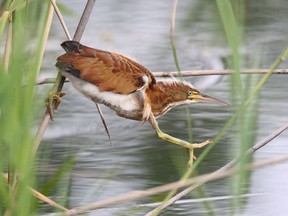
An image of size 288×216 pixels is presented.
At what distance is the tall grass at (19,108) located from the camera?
1485 mm

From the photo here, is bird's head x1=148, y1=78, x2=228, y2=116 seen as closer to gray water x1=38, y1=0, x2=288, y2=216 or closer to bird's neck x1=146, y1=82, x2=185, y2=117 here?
bird's neck x1=146, y1=82, x2=185, y2=117

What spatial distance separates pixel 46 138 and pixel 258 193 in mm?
726

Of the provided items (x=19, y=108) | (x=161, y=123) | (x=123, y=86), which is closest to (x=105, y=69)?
(x=123, y=86)

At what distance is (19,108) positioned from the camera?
59.9 inches

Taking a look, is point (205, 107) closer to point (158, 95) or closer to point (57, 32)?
point (57, 32)

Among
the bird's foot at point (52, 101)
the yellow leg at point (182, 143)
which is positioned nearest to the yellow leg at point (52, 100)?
the bird's foot at point (52, 101)

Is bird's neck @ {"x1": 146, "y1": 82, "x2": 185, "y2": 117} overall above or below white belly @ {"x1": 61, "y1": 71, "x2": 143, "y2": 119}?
above

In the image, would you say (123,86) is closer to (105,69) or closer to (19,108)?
(105,69)

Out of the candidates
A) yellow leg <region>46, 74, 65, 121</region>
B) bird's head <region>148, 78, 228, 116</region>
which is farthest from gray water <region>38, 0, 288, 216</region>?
→ bird's head <region>148, 78, 228, 116</region>

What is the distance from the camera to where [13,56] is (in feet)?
5.03

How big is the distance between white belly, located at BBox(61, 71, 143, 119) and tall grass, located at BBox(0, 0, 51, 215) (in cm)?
18

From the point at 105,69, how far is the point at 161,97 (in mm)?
128

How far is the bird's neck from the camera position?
1.90 meters

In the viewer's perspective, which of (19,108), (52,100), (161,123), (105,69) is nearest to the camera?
(19,108)
